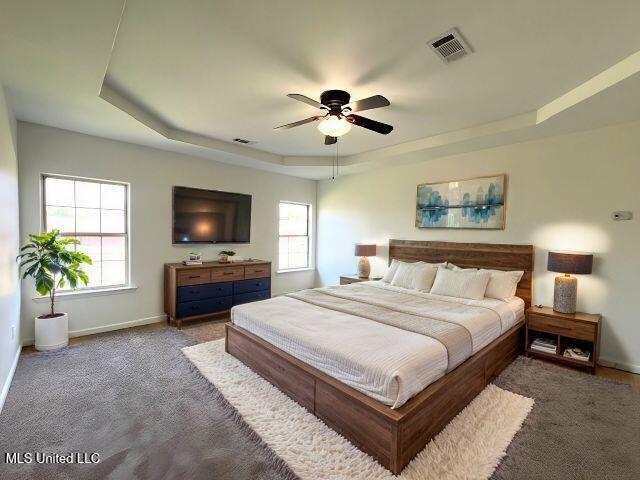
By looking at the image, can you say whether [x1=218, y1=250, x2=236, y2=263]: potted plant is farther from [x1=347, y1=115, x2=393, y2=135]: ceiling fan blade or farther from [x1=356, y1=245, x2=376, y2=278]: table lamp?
[x1=347, y1=115, x2=393, y2=135]: ceiling fan blade

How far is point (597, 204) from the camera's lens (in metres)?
3.27

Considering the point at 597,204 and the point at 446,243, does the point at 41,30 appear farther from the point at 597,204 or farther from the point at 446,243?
the point at 597,204

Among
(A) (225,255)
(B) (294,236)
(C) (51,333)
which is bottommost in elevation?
(C) (51,333)

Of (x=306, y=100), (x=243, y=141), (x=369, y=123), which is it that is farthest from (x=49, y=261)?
(x=369, y=123)

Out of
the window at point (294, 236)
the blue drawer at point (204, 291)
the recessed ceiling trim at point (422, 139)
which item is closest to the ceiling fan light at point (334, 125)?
the recessed ceiling trim at point (422, 139)

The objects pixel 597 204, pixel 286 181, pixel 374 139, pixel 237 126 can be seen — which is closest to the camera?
pixel 597 204

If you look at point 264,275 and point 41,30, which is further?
point 264,275

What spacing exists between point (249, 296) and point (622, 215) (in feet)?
15.7

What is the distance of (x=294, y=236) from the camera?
6324 mm

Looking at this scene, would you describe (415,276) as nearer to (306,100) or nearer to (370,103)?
(370,103)

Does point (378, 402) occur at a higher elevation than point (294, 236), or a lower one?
lower

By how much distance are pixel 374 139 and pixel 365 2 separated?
8.50 feet

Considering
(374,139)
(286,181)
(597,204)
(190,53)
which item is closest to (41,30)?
(190,53)

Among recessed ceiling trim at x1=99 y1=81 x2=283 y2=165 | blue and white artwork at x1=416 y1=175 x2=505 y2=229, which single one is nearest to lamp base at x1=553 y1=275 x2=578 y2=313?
blue and white artwork at x1=416 y1=175 x2=505 y2=229
